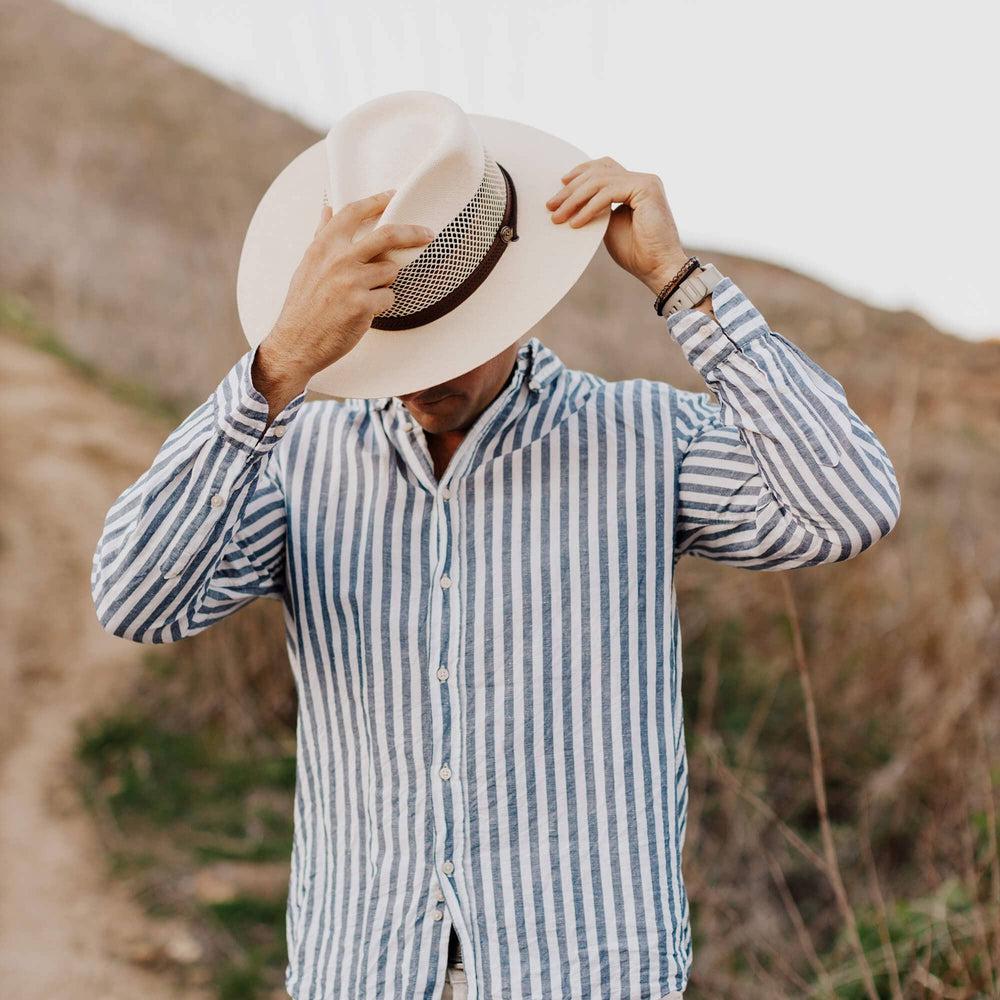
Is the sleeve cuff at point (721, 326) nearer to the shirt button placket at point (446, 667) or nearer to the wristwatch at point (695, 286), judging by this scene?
the wristwatch at point (695, 286)

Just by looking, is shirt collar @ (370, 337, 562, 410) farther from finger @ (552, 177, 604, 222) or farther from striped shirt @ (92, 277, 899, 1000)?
finger @ (552, 177, 604, 222)

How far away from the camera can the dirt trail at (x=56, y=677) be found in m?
3.76

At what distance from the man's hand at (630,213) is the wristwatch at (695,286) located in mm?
23

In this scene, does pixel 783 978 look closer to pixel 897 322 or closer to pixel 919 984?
pixel 919 984

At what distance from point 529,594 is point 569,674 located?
5.2 inches

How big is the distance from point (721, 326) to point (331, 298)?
22.1 inches

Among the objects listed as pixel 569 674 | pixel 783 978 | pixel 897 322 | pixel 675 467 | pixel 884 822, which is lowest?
pixel 783 978

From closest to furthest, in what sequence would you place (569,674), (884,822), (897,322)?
(569,674) < (884,822) < (897,322)

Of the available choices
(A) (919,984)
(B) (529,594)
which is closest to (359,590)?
(B) (529,594)

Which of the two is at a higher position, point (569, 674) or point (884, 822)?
point (569, 674)

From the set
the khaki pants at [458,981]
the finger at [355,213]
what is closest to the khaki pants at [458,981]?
the khaki pants at [458,981]

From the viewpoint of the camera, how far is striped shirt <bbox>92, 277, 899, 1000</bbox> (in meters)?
1.51

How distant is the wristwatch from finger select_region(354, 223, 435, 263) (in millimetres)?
406

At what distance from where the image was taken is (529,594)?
1613mm
